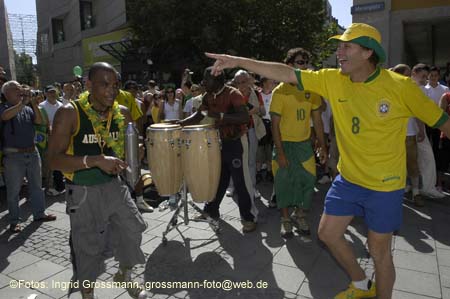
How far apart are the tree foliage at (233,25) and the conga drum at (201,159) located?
57.8 feet

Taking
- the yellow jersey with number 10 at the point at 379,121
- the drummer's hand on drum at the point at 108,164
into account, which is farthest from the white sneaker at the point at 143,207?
the yellow jersey with number 10 at the point at 379,121

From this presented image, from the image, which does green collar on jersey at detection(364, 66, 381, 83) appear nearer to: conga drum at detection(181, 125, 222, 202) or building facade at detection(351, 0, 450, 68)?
conga drum at detection(181, 125, 222, 202)

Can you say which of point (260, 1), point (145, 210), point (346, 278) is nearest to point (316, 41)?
point (260, 1)

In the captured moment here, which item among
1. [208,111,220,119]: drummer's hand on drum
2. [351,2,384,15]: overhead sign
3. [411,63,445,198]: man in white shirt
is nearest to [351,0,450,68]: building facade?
[351,2,384,15]: overhead sign

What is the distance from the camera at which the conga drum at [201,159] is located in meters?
4.42

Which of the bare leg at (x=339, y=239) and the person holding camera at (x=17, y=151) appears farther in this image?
the person holding camera at (x=17, y=151)

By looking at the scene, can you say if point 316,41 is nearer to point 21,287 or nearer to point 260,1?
point 260,1

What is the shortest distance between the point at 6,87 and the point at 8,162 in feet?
3.45

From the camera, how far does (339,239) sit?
3.14 m

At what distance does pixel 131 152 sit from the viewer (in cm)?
332

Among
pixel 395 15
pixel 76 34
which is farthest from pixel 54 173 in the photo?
pixel 76 34

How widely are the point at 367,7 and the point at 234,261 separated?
11.4 metres

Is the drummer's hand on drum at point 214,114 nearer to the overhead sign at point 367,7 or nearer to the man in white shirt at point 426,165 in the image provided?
the man in white shirt at point 426,165

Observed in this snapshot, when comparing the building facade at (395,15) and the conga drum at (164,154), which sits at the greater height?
the building facade at (395,15)
